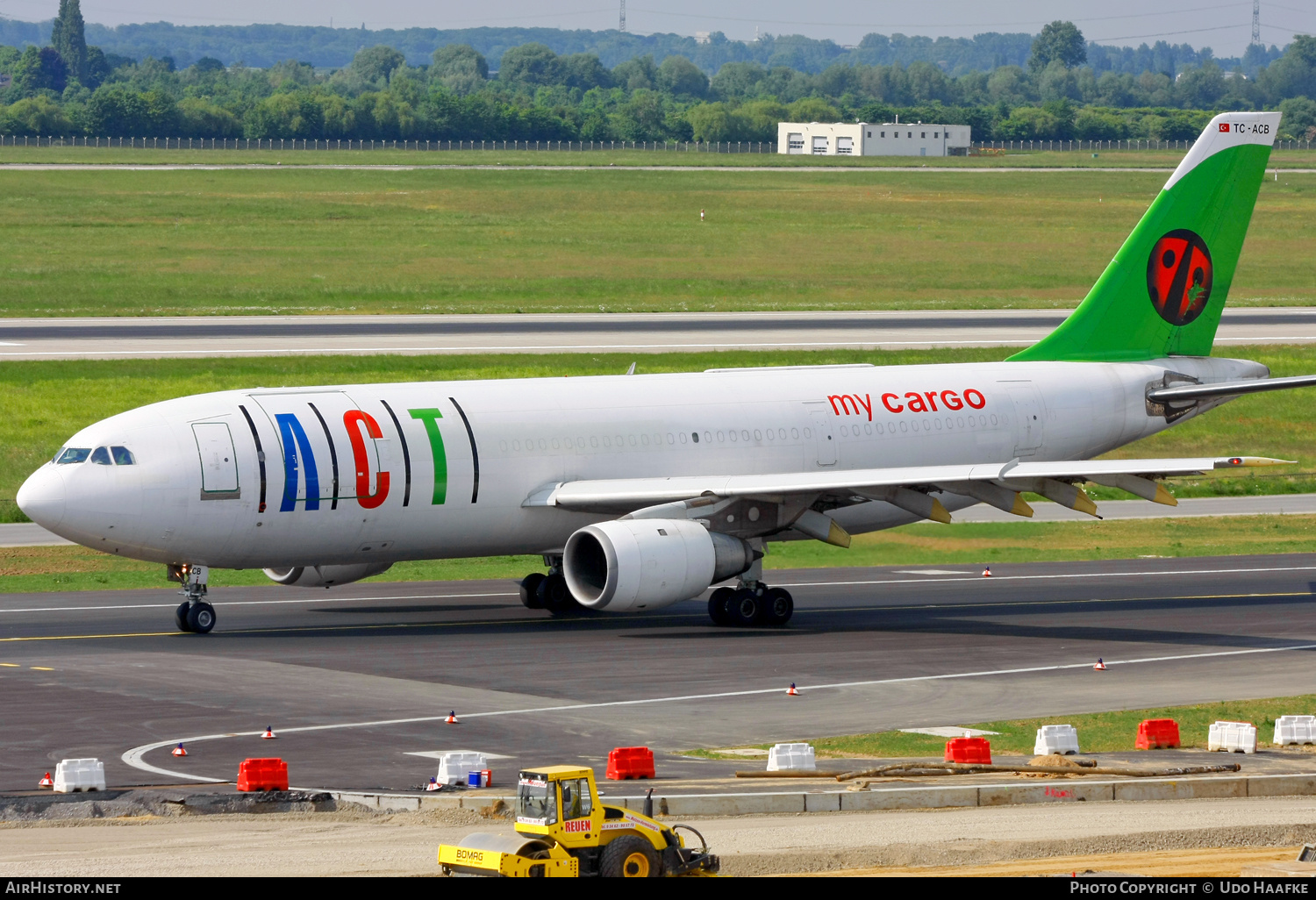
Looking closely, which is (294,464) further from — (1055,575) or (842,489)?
(1055,575)

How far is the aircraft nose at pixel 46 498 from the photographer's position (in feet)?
126

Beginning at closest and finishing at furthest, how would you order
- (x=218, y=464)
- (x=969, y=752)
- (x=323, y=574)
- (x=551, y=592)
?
1. (x=969, y=752)
2. (x=218, y=464)
3. (x=323, y=574)
4. (x=551, y=592)

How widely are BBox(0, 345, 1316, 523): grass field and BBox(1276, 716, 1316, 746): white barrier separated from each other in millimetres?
38439

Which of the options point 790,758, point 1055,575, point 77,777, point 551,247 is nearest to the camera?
point 77,777

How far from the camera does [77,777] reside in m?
25.4

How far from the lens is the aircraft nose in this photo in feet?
126

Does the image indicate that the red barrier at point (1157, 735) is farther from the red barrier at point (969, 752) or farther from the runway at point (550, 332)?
the runway at point (550, 332)

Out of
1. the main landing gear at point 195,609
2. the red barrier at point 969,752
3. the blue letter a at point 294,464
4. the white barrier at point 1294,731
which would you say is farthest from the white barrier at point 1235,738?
the main landing gear at point 195,609

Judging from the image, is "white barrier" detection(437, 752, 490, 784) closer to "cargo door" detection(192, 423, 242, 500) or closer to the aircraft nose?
"cargo door" detection(192, 423, 242, 500)

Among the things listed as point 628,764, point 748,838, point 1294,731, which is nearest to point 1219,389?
point 1294,731

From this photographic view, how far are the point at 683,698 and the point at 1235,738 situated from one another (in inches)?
385

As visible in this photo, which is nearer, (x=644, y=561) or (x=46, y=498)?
(x=46, y=498)

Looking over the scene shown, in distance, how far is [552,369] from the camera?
8062cm

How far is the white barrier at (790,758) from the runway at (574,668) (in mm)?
1033
